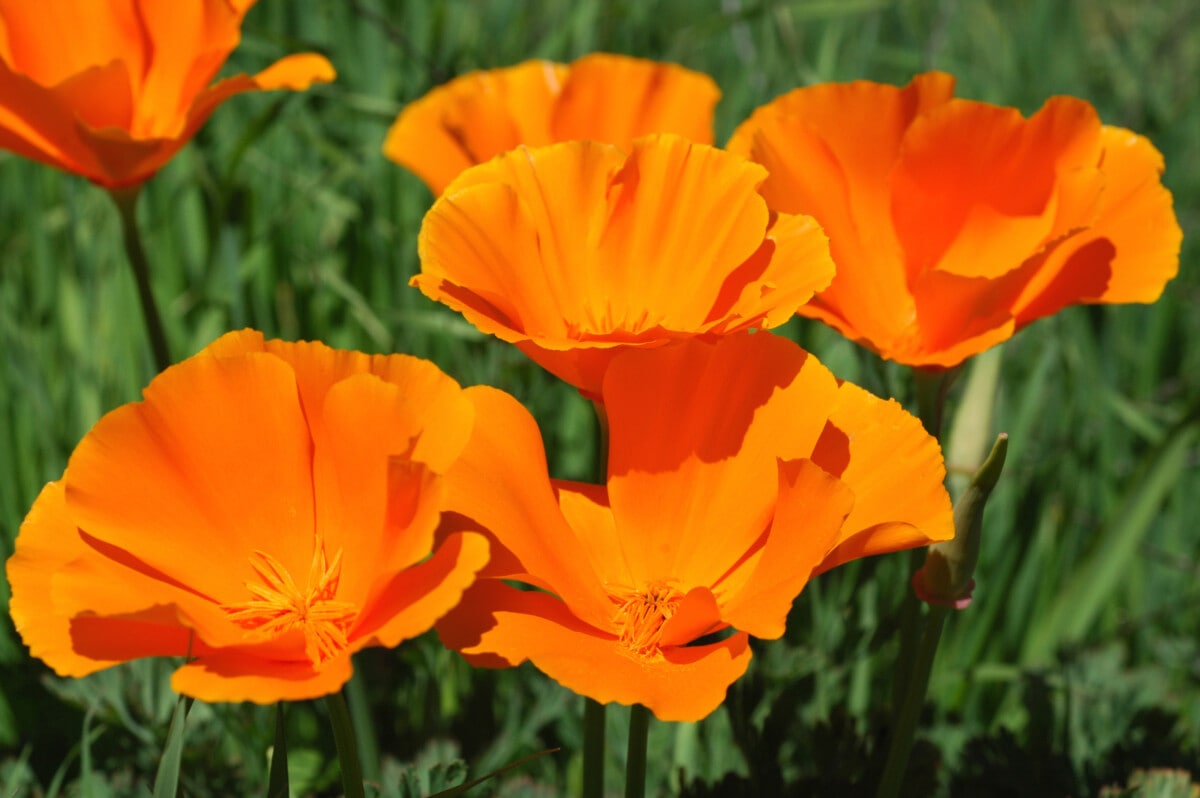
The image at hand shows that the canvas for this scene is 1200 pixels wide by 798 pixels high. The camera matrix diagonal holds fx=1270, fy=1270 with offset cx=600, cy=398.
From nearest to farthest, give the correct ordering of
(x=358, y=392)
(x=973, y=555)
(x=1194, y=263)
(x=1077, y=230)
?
(x=358, y=392) < (x=973, y=555) < (x=1077, y=230) < (x=1194, y=263)

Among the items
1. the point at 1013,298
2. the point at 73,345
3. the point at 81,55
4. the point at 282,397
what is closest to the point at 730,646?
the point at 282,397

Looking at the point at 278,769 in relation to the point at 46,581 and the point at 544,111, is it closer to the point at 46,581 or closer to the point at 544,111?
the point at 46,581

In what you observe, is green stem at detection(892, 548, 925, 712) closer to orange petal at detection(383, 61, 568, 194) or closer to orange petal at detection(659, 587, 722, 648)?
orange petal at detection(659, 587, 722, 648)

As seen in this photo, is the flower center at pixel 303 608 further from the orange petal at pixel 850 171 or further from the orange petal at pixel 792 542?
the orange petal at pixel 850 171

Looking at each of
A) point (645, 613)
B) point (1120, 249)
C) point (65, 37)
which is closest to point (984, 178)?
point (1120, 249)

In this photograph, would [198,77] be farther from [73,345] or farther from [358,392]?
[73,345]

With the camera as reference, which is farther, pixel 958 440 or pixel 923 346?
pixel 958 440

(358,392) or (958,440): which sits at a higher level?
(358,392)
